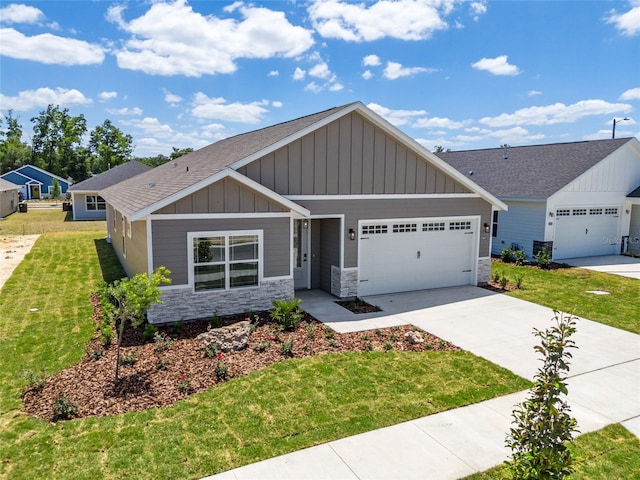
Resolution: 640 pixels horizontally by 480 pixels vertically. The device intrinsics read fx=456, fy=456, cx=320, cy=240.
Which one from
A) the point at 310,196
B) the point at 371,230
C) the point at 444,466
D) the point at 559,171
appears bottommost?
the point at 444,466

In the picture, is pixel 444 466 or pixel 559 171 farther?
pixel 559 171

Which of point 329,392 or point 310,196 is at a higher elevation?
point 310,196

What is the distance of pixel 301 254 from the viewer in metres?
14.1

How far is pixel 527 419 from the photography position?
14.8 feet

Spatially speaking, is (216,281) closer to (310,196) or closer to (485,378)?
(310,196)

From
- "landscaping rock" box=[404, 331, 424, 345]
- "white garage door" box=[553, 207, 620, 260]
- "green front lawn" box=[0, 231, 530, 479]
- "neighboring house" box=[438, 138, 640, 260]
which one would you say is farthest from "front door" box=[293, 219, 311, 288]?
"white garage door" box=[553, 207, 620, 260]

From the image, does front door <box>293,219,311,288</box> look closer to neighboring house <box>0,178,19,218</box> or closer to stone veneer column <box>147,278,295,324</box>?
stone veneer column <box>147,278,295,324</box>

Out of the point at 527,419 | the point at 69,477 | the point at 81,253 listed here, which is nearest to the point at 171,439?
the point at 69,477

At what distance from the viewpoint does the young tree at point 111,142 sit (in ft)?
234

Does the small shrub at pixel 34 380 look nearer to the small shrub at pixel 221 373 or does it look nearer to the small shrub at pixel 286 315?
the small shrub at pixel 221 373

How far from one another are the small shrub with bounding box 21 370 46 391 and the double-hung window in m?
3.85

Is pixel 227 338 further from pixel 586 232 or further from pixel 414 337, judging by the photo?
pixel 586 232

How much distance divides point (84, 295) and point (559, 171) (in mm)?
19576

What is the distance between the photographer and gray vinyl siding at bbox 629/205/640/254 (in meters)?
22.1
